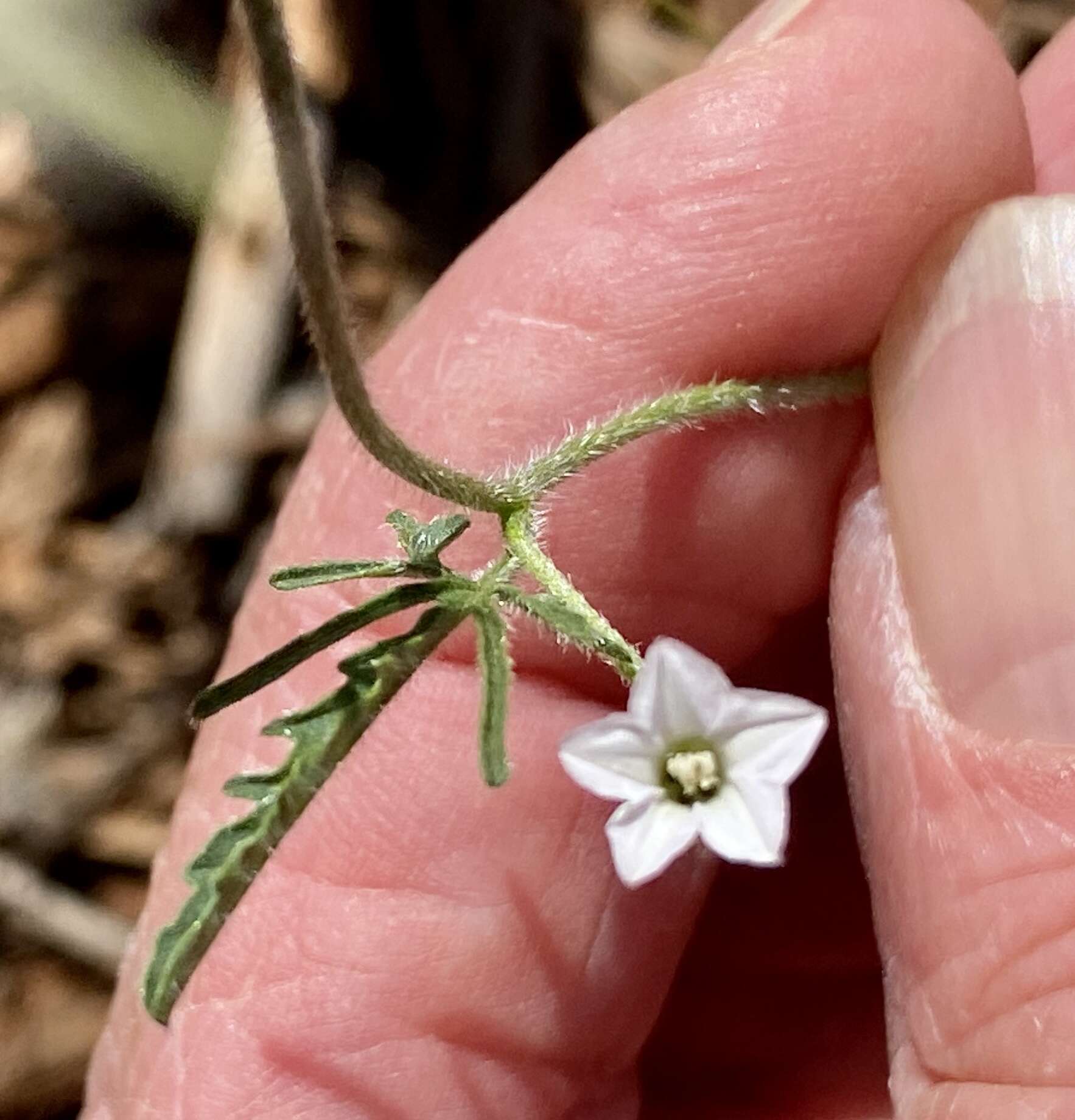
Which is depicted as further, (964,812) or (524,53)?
(524,53)

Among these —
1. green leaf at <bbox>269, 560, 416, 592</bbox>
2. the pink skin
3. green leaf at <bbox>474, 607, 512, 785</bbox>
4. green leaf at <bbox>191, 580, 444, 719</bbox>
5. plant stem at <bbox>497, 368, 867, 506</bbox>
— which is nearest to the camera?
green leaf at <bbox>474, 607, 512, 785</bbox>

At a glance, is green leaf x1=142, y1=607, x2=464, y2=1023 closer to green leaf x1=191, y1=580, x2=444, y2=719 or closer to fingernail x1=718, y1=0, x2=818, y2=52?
green leaf x1=191, y1=580, x2=444, y2=719

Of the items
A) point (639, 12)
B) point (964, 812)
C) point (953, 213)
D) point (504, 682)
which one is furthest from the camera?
point (639, 12)

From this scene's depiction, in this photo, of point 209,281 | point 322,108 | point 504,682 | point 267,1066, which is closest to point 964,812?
point 504,682

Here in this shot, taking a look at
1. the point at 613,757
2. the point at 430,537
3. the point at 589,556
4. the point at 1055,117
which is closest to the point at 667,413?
the point at 589,556

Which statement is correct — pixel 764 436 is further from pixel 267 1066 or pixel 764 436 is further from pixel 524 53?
pixel 524 53

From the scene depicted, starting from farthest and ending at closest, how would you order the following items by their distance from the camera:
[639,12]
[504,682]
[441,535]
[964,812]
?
[639,12] → [964,812] → [441,535] → [504,682]

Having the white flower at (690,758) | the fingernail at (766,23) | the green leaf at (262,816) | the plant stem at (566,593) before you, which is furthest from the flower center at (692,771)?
the fingernail at (766,23)

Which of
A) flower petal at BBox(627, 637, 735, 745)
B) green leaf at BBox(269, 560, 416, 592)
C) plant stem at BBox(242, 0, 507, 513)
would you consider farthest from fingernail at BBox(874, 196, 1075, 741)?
green leaf at BBox(269, 560, 416, 592)
